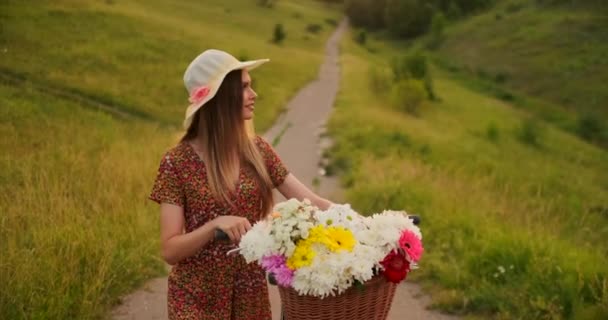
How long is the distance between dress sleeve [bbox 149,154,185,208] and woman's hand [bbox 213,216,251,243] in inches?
10.5

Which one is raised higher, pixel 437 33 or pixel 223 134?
pixel 223 134

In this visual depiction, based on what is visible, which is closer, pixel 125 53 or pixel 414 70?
pixel 125 53

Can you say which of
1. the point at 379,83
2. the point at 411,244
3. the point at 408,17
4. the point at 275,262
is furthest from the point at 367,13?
the point at 275,262

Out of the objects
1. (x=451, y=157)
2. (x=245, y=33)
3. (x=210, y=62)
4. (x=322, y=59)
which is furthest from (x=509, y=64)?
(x=210, y=62)

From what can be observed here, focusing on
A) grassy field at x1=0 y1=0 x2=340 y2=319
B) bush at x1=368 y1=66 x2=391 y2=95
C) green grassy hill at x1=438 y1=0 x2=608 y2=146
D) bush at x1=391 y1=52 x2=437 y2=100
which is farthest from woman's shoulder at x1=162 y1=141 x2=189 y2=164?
green grassy hill at x1=438 y1=0 x2=608 y2=146

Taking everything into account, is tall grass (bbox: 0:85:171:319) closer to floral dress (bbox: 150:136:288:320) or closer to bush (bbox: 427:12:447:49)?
floral dress (bbox: 150:136:288:320)

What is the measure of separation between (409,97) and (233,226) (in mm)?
28209

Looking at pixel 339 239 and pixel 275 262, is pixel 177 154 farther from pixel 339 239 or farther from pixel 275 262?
pixel 339 239

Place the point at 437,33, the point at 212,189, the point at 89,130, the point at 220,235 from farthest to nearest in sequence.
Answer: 1. the point at 437,33
2. the point at 89,130
3. the point at 212,189
4. the point at 220,235

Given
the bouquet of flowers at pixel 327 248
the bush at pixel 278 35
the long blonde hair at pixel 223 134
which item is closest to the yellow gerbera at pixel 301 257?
the bouquet of flowers at pixel 327 248

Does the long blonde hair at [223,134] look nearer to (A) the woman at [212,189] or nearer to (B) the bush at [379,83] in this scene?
(A) the woman at [212,189]

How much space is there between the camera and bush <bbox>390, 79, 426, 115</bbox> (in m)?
29.8

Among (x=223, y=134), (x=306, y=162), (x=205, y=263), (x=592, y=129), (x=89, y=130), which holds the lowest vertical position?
(x=592, y=129)

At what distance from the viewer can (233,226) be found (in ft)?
8.18
